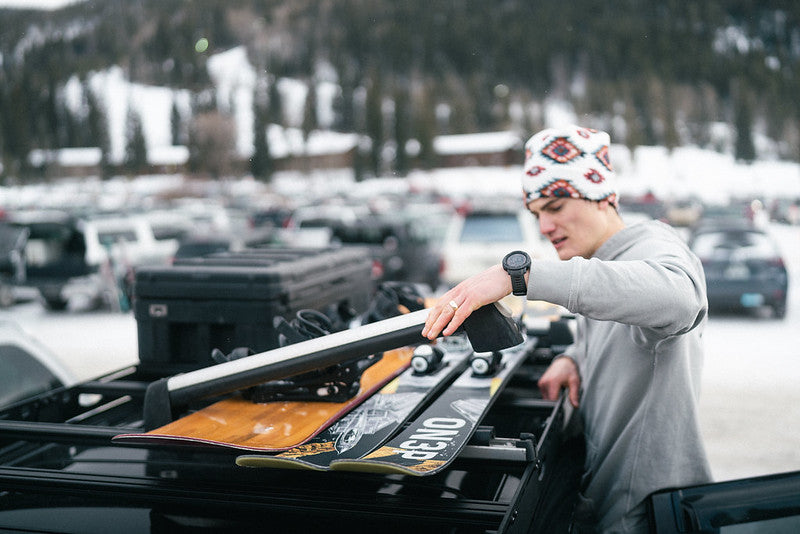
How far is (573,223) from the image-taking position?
2.25m

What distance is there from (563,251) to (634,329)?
1.31ft

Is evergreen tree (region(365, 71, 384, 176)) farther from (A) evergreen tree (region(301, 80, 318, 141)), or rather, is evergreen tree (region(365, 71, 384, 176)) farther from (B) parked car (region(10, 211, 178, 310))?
(B) parked car (region(10, 211, 178, 310))

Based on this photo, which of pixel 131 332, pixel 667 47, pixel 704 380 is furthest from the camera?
pixel 667 47

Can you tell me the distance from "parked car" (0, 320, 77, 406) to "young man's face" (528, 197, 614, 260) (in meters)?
2.84

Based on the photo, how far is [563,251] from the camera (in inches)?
91.3

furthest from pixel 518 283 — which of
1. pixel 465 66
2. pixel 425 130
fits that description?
pixel 465 66

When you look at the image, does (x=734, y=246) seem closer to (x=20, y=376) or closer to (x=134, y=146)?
(x=20, y=376)

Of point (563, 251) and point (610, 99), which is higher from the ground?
point (610, 99)

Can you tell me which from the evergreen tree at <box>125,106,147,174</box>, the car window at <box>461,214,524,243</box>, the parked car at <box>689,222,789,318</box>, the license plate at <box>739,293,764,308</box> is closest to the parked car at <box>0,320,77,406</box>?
the car window at <box>461,214,524,243</box>

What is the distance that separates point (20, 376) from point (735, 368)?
8.28 metres

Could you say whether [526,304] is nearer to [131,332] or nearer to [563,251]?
[563,251]

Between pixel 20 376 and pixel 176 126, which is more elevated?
pixel 176 126

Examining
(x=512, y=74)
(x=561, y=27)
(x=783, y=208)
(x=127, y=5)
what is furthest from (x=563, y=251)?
→ (x=127, y=5)

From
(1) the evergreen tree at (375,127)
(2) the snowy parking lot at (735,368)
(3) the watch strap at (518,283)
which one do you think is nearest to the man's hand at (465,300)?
(3) the watch strap at (518,283)
